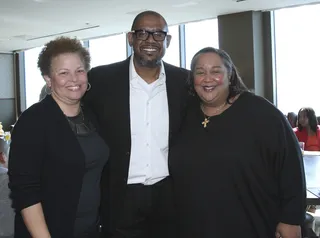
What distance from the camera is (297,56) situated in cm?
740

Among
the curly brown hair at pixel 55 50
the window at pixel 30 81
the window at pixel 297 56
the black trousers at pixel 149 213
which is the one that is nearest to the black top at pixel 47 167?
the curly brown hair at pixel 55 50

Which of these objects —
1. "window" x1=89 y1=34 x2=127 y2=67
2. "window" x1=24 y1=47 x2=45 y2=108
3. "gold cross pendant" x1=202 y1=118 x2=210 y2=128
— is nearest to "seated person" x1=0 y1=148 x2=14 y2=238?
"gold cross pendant" x1=202 y1=118 x2=210 y2=128

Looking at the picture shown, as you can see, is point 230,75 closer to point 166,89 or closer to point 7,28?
point 166,89

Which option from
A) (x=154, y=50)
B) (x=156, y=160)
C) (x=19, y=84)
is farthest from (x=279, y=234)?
(x=19, y=84)

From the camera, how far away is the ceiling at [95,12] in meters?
6.84

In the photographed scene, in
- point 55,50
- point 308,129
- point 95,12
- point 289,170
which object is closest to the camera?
point 55,50

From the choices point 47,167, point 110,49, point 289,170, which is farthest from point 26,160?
point 110,49

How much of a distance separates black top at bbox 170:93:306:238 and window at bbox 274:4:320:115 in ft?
17.8

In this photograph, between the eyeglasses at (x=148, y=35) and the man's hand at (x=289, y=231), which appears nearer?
the man's hand at (x=289, y=231)

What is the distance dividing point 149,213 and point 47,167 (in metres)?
0.74

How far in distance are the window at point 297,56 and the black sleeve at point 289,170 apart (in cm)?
541

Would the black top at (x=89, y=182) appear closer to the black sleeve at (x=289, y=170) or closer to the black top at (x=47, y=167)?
the black top at (x=47, y=167)

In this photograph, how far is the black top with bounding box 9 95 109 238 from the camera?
1.49 meters

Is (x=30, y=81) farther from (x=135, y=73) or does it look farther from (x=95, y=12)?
(x=135, y=73)
